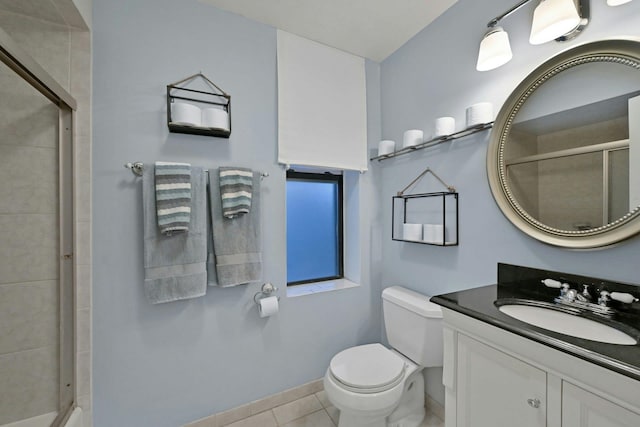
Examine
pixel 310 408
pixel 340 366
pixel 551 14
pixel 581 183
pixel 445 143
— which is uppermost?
pixel 551 14

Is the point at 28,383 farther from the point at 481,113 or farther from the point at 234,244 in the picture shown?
the point at 481,113

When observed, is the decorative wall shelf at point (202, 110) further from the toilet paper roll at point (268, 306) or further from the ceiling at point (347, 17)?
the toilet paper roll at point (268, 306)

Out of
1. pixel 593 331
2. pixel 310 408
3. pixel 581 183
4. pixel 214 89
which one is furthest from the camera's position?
pixel 310 408

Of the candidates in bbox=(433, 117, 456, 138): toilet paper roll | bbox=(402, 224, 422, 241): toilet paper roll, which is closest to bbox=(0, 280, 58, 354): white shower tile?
bbox=(402, 224, 422, 241): toilet paper roll

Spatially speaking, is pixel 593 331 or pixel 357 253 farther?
pixel 357 253

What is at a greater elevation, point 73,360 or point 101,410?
point 73,360

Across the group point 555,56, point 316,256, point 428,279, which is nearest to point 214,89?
point 316,256

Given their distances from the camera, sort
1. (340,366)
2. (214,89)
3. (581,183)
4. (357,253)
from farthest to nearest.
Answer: (357,253), (214,89), (340,366), (581,183)

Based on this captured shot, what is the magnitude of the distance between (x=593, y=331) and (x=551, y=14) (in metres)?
1.20

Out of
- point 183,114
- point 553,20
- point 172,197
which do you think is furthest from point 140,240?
point 553,20

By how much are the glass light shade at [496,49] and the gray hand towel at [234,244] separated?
52.0 inches

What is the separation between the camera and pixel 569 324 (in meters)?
0.95

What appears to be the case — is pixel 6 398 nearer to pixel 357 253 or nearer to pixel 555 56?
pixel 357 253

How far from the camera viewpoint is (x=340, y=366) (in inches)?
53.8
